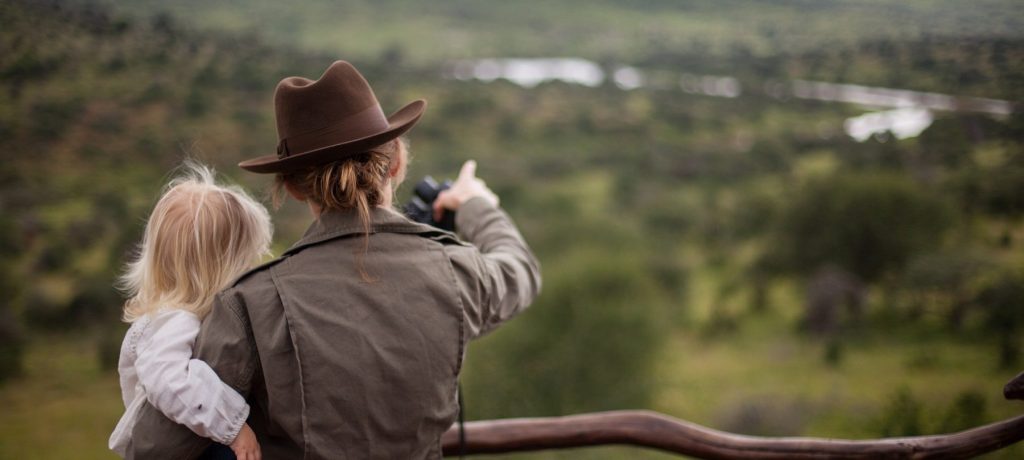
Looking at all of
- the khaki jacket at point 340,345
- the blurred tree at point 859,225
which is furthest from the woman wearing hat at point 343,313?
the blurred tree at point 859,225

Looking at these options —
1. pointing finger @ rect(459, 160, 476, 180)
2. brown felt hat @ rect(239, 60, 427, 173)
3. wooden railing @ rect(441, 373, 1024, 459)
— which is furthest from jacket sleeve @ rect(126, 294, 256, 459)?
wooden railing @ rect(441, 373, 1024, 459)

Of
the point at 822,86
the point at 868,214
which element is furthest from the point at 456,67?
the point at 868,214

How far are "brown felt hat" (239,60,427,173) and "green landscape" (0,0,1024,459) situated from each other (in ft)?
1.29

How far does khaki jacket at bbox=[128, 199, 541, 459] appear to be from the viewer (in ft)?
3.85

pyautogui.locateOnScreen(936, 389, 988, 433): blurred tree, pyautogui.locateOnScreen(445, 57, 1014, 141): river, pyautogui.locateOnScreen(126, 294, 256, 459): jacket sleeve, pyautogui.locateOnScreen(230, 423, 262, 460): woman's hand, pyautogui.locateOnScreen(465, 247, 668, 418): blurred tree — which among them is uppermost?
pyautogui.locateOnScreen(126, 294, 256, 459): jacket sleeve

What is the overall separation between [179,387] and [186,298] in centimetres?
22

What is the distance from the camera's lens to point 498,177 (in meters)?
38.6

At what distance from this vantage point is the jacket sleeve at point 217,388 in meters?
1.17

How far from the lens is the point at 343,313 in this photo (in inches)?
46.8

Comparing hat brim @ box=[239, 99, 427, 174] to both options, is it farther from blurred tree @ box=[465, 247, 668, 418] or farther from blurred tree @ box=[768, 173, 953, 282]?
blurred tree @ box=[768, 173, 953, 282]

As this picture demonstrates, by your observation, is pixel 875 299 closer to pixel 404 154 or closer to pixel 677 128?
pixel 677 128

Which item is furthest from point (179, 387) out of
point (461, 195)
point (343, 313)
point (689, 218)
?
point (689, 218)

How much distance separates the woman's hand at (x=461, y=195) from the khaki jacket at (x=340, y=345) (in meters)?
0.38

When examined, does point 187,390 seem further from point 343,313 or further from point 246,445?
point 343,313
